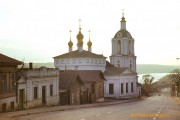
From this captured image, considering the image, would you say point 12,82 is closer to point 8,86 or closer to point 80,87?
point 8,86

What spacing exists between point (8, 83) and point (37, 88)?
244 inches

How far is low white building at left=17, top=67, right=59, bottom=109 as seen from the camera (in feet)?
128

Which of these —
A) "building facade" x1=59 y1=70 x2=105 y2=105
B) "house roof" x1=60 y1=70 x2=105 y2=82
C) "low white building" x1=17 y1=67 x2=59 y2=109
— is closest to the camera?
"low white building" x1=17 y1=67 x2=59 y2=109

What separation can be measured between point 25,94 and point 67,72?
19.6m

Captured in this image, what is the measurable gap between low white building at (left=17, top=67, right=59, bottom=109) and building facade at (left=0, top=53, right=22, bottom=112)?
36.7 inches

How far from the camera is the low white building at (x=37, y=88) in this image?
39062 mm

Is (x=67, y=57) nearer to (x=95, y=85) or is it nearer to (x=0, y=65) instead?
(x=95, y=85)

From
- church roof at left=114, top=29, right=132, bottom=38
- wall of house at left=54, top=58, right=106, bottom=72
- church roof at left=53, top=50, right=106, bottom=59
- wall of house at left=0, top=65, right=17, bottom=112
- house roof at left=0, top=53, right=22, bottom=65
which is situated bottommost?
wall of house at left=0, top=65, right=17, bottom=112

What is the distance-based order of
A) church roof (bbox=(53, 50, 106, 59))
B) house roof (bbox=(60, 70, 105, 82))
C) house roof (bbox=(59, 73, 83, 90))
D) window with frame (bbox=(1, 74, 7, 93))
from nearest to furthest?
window with frame (bbox=(1, 74, 7, 93))
house roof (bbox=(59, 73, 83, 90))
house roof (bbox=(60, 70, 105, 82))
church roof (bbox=(53, 50, 106, 59))

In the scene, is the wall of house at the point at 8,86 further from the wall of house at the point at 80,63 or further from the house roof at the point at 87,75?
the wall of house at the point at 80,63

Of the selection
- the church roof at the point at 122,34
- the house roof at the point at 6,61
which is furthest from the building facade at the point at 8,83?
the church roof at the point at 122,34

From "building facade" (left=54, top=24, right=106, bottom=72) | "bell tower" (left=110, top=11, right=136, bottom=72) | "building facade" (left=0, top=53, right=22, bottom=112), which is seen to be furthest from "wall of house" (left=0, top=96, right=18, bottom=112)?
"bell tower" (left=110, top=11, right=136, bottom=72)

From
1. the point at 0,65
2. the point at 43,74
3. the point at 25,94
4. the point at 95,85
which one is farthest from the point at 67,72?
the point at 0,65

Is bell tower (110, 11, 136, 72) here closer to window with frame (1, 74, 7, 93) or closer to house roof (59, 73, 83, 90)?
house roof (59, 73, 83, 90)
